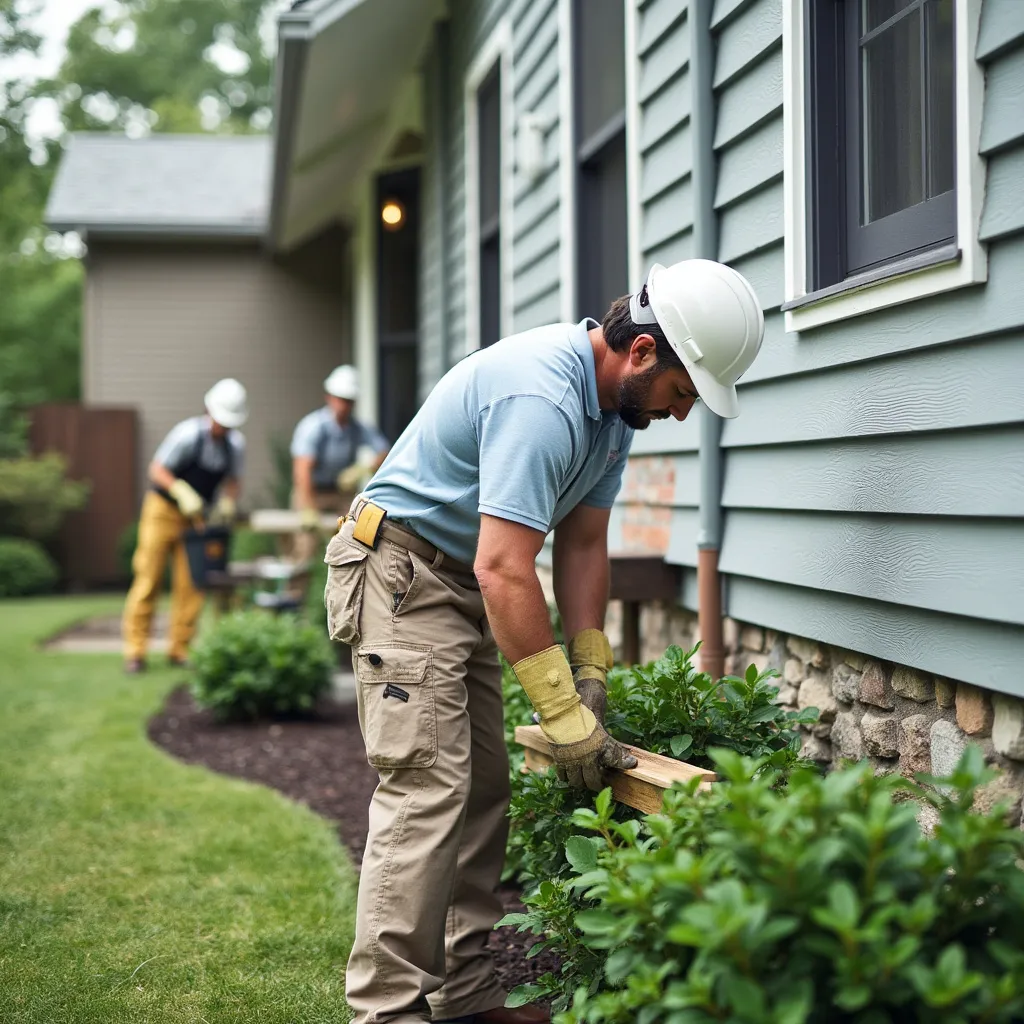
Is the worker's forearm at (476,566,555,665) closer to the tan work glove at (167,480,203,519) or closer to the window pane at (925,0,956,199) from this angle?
the window pane at (925,0,956,199)

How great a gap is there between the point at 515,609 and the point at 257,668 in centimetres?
473

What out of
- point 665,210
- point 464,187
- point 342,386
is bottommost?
point 342,386

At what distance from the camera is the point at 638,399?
2744 millimetres

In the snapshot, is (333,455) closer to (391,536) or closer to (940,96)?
(391,536)

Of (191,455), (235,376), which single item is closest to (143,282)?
(235,376)

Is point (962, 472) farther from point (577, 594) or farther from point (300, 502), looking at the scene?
point (300, 502)

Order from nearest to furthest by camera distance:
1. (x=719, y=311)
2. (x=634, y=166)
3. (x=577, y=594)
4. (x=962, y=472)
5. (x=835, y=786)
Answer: (x=835, y=786), (x=962, y=472), (x=719, y=311), (x=577, y=594), (x=634, y=166)

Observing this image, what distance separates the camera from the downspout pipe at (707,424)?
3797 millimetres

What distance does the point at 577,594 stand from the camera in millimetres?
A: 3162

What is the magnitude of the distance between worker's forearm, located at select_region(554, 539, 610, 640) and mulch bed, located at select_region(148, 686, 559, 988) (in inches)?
45.0

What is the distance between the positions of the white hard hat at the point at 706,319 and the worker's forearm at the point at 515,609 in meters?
0.57

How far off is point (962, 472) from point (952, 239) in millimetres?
543

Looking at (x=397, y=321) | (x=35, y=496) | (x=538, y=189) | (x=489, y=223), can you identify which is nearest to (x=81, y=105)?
(x=35, y=496)

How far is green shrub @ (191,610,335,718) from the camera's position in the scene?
6.87 m
